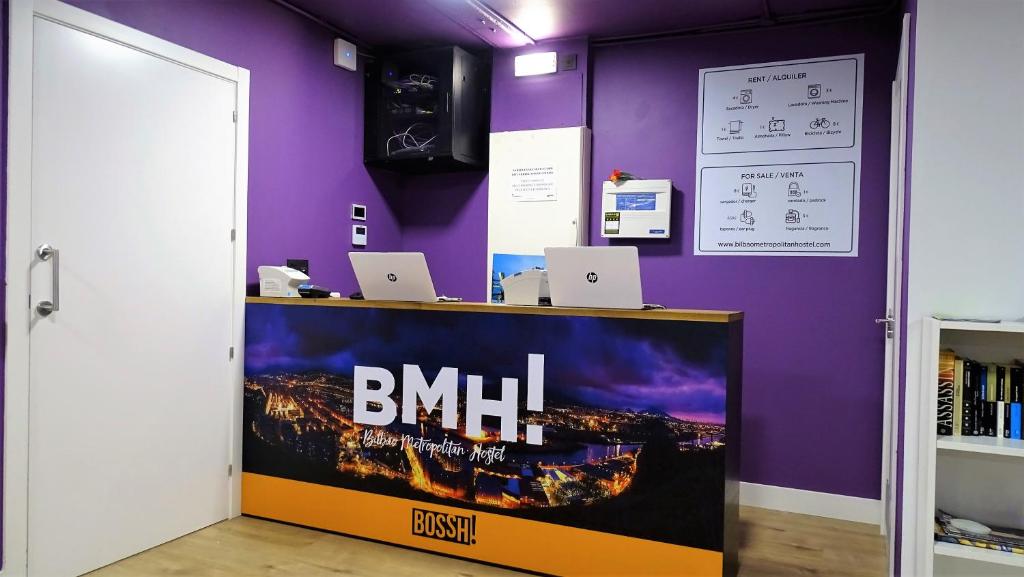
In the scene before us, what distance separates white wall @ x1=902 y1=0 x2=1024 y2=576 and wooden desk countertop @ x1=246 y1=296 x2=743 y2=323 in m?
0.71

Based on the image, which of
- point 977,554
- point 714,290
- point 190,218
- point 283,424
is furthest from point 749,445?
point 190,218

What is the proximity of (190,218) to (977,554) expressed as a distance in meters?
3.49

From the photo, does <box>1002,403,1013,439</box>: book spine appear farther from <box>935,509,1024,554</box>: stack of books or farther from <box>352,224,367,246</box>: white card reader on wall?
<box>352,224,367,246</box>: white card reader on wall

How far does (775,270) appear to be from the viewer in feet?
12.7

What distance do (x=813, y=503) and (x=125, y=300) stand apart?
148 inches

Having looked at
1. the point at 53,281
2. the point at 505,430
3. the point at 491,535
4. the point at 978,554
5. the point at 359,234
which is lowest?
the point at 491,535

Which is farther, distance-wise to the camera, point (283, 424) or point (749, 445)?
point (749, 445)

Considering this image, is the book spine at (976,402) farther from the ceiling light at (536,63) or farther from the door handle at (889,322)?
the ceiling light at (536,63)

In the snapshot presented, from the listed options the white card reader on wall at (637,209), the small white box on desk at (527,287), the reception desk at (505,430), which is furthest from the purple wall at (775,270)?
the small white box on desk at (527,287)

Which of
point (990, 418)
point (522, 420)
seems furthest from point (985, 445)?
point (522, 420)

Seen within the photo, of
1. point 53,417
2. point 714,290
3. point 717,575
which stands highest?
point 714,290

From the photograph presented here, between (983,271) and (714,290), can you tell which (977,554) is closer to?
(983,271)

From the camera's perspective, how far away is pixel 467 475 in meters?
2.96

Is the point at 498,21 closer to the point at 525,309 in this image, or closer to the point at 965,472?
the point at 525,309
